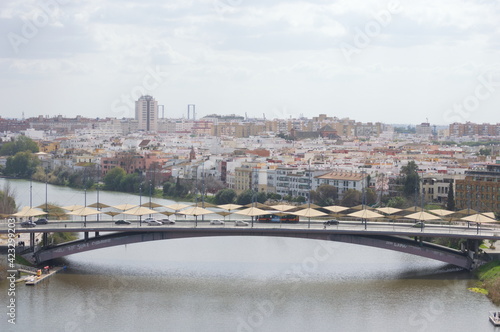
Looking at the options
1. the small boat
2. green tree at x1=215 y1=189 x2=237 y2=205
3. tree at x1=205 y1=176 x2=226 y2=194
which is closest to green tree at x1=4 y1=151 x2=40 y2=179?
tree at x1=205 y1=176 x2=226 y2=194

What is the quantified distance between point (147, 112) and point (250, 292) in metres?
75.3

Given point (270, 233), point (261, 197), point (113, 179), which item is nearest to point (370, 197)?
point (261, 197)

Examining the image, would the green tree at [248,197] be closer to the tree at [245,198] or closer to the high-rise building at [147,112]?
the tree at [245,198]

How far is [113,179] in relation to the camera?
3850 centimetres

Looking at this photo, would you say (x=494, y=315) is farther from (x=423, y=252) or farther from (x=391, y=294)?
(x=423, y=252)

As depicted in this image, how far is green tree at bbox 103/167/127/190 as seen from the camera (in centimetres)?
3828

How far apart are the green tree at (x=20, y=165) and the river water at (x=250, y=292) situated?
2457cm

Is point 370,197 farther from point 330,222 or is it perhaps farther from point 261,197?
point 330,222

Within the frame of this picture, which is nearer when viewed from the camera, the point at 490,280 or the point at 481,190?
the point at 490,280

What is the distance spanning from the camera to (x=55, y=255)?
1778 cm

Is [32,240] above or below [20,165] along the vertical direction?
below

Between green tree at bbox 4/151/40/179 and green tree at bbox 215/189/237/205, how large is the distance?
14480mm

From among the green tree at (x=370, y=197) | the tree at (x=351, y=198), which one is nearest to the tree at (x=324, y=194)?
the tree at (x=351, y=198)

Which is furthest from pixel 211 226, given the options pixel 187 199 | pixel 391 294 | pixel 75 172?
pixel 75 172
